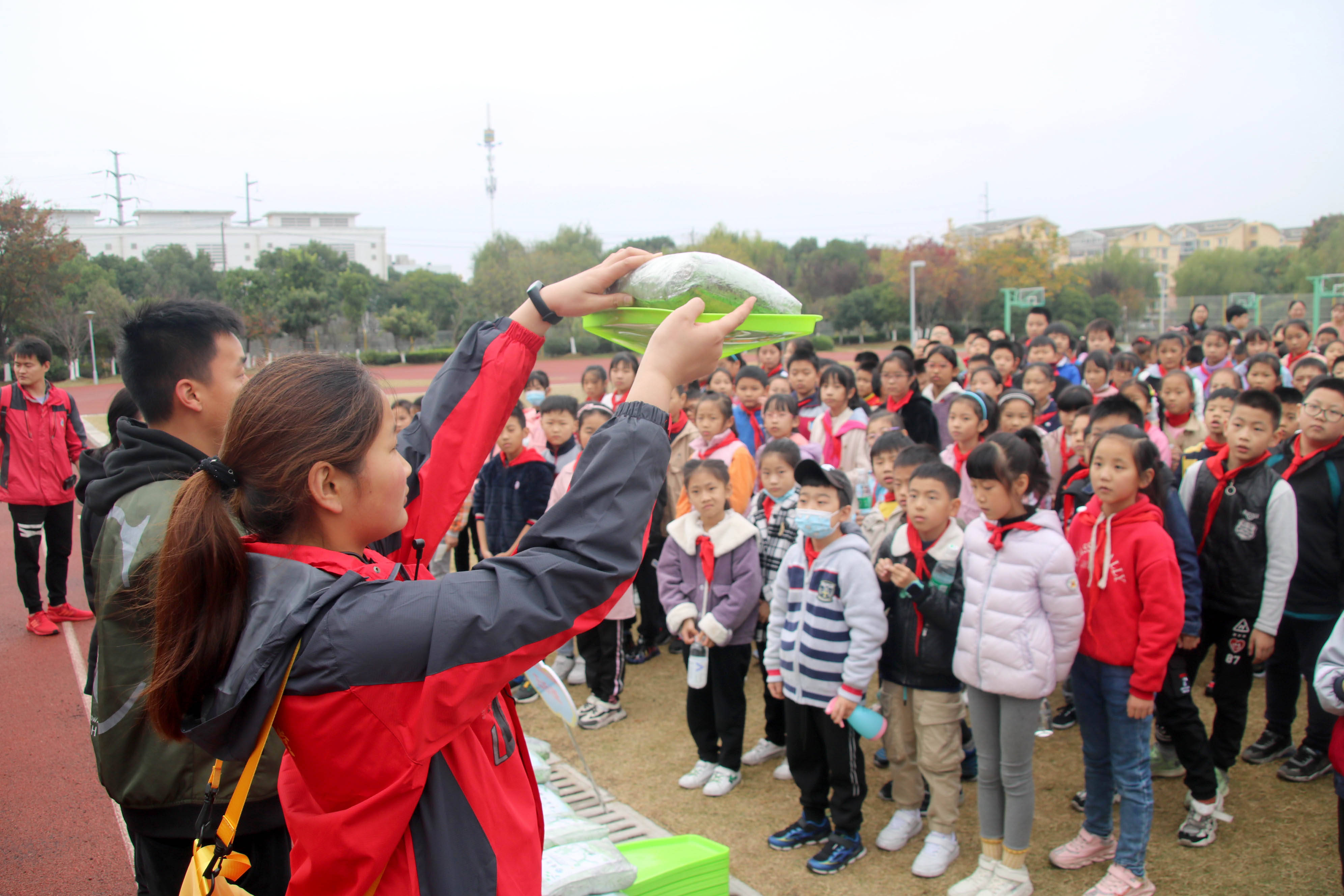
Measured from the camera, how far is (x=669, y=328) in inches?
53.1

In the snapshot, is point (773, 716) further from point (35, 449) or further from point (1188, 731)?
point (35, 449)

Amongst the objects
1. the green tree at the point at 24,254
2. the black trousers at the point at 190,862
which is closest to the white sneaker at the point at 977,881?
the black trousers at the point at 190,862

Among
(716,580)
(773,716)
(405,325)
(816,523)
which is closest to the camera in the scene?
(816,523)

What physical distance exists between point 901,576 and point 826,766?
39.3 inches

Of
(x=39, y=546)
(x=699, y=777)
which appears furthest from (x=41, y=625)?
(x=699, y=777)

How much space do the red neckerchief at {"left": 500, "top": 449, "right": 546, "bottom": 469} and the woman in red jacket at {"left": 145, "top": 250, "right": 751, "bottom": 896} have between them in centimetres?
431

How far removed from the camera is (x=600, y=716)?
5070mm

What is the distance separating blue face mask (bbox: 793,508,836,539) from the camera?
3.76m

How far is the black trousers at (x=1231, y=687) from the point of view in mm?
3771

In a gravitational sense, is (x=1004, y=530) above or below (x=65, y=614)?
above

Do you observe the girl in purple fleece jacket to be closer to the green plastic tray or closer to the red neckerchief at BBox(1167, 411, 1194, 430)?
the green plastic tray

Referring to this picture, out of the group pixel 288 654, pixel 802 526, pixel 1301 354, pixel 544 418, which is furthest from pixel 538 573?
pixel 1301 354

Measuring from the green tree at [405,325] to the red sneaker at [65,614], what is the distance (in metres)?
35.4

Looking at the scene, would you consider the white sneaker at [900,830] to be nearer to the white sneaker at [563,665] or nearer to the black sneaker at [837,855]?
the black sneaker at [837,855]
